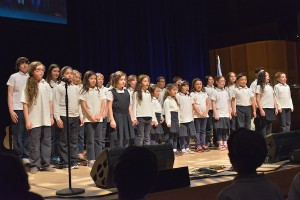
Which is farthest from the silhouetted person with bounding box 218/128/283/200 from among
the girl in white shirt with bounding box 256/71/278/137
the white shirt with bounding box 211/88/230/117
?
the girl in white shirt with bounding box 256/71/278/137

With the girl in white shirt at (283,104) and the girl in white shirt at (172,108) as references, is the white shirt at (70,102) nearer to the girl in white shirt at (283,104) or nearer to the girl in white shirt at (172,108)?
the girl in white shirt at (172,108)

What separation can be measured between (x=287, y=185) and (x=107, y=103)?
7.98 ft

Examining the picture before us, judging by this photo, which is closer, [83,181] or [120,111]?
[83,181]

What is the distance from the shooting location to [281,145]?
12.1 feet

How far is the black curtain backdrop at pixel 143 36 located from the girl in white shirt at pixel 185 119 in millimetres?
2860

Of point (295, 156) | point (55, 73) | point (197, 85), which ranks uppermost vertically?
point (55, 73)

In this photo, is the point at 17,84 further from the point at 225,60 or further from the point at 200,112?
the point at 225,60

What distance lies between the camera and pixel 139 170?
4.28ft

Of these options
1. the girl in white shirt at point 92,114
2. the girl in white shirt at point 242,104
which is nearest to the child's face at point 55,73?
the girl in white shirt at point 92,114

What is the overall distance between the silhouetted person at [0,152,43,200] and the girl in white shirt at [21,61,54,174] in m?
2.98

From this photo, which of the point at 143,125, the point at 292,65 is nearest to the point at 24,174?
the point at 143,125

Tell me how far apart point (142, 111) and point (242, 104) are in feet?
6.32

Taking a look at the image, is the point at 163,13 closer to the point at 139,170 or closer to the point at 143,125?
the point at 143,125

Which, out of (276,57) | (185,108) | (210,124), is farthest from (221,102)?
(276,57)
